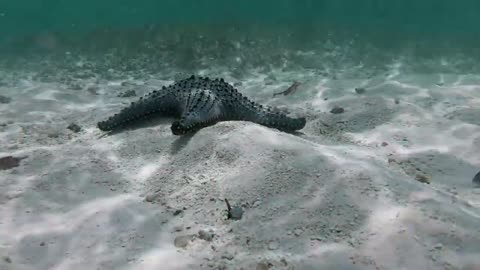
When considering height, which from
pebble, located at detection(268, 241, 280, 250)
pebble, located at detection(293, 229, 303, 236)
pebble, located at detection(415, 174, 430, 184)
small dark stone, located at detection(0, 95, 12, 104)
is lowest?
small dark stone, located at detection(0, 95, 12, 104)

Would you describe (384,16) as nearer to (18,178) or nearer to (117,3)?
(18,178)

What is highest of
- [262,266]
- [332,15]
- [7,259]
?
[332,15]

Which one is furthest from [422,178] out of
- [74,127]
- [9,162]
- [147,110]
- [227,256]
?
[74,127]

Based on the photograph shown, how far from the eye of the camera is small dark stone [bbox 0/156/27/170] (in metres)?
4.55

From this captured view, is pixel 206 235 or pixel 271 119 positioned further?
pixel 271 119

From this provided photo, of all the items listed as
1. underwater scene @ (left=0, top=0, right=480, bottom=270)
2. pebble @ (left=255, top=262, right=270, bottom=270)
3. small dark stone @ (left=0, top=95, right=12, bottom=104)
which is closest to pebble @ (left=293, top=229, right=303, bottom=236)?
underwater scene @ (left=0, top=0, right=480, bottom=270)

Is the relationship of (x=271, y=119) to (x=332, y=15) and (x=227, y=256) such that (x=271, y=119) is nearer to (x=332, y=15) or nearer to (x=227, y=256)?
(x=227, y=256)

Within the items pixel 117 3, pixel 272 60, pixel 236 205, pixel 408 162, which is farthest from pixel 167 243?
pixel 117 3

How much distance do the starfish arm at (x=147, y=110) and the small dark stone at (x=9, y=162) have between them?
1.18 metres

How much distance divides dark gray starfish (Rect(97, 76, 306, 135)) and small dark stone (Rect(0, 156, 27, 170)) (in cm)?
119

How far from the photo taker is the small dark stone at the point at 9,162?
4547 millimetres

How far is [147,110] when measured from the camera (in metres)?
5.68

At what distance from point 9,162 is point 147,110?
1.87 meters

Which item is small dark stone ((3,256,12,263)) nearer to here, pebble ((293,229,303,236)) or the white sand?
the white sand
